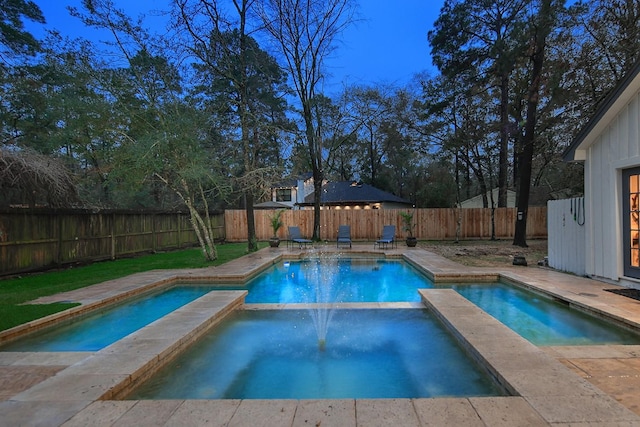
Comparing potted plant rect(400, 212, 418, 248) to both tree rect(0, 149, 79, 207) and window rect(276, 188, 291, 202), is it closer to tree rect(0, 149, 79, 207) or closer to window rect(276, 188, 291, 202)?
tree rect(0, 149, 79, 207)

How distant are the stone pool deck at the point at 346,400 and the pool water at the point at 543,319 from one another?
28 cm

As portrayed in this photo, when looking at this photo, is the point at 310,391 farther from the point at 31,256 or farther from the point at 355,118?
the point at 355,118

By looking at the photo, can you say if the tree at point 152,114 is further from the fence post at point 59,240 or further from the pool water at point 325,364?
the pool water at point 325,364

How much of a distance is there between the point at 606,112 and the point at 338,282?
609 centimetres

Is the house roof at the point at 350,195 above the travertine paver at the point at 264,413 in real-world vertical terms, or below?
above

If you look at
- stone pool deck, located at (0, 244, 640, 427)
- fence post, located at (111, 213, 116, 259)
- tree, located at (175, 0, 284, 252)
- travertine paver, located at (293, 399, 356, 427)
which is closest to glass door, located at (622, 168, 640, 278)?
stone pool deck, located at (0, 244, 640, 427)

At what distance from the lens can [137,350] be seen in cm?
339

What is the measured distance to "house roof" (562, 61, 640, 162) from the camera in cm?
541

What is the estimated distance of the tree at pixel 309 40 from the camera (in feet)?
47.1

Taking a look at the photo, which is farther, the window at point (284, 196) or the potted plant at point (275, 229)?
the window at point (284, 196)

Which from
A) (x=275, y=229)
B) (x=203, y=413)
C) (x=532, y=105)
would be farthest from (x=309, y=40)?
(x=203, y=413)

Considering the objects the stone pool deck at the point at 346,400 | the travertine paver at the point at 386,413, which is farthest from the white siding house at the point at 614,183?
the travertine paver at the point at 386,413

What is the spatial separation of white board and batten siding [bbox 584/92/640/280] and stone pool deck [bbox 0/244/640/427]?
2.06 metres

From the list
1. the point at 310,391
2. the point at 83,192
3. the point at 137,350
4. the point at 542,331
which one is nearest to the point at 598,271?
the point at 542,331
